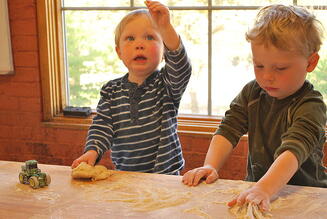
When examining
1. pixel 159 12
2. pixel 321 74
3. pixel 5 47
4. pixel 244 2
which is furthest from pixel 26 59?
pixel 321 74

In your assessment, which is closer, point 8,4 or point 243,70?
point 243,70

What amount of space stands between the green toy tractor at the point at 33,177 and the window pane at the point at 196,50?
51.0 inches

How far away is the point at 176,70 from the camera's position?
4.50ft

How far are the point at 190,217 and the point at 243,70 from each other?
142cm

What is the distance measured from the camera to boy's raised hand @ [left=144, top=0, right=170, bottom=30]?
4.05 feet

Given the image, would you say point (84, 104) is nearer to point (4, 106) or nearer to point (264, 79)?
point (4, 106)

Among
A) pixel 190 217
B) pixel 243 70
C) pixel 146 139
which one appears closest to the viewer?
pixel 190 217

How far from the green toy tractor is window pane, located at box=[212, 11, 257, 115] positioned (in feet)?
4.32

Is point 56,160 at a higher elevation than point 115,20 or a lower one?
lower

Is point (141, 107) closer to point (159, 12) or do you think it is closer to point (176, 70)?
point (176, 70)

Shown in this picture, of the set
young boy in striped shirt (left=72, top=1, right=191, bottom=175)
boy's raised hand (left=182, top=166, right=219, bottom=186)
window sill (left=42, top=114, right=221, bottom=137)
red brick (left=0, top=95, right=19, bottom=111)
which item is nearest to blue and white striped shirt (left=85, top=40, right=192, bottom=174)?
young boy in striped shirt (left=72, top=1, right=191, bottom=175)

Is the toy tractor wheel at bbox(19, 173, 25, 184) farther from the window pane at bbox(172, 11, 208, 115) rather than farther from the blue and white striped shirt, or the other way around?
the window pane at bbox(172, 11, 208, 115)

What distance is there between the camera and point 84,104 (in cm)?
254

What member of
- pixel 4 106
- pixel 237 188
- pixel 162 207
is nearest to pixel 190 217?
pixel 162 207
